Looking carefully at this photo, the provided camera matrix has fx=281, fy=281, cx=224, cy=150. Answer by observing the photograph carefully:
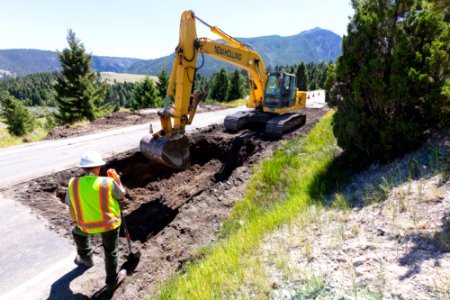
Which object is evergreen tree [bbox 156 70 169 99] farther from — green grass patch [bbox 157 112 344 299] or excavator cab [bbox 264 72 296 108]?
green grass patch [bbox 157 112 344 299]

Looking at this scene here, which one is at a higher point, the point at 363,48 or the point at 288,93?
the point at 363,48

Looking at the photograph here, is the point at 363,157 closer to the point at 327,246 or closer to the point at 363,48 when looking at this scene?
the point at 363,48

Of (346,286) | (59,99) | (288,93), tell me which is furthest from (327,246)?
(59,99)

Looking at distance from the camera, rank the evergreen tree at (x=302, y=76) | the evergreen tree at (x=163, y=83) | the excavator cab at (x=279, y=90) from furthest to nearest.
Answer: the evergreen tree at (x=302, y=76)
the evergreen tree at (x=163, y=83)
the excavator cab at (x=279, y=90)

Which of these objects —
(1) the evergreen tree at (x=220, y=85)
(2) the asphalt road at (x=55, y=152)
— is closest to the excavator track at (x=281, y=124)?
(2) the asphalt road at (x=55, y=152)

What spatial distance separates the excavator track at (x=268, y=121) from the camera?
406 inches

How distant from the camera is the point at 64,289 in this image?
398 cm

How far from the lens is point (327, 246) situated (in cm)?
350

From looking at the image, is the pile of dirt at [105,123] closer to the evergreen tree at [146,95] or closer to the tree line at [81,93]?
the tree line at [81,93]

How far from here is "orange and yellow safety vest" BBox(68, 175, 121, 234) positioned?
3801 millimetres

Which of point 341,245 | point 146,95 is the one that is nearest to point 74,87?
point 146,95

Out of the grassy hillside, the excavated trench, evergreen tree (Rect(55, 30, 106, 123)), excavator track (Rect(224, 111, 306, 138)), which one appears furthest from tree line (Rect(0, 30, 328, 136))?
the grassy hillside

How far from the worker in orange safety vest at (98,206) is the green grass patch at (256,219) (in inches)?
33.6

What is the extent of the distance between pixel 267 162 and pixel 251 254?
4.16 meters
